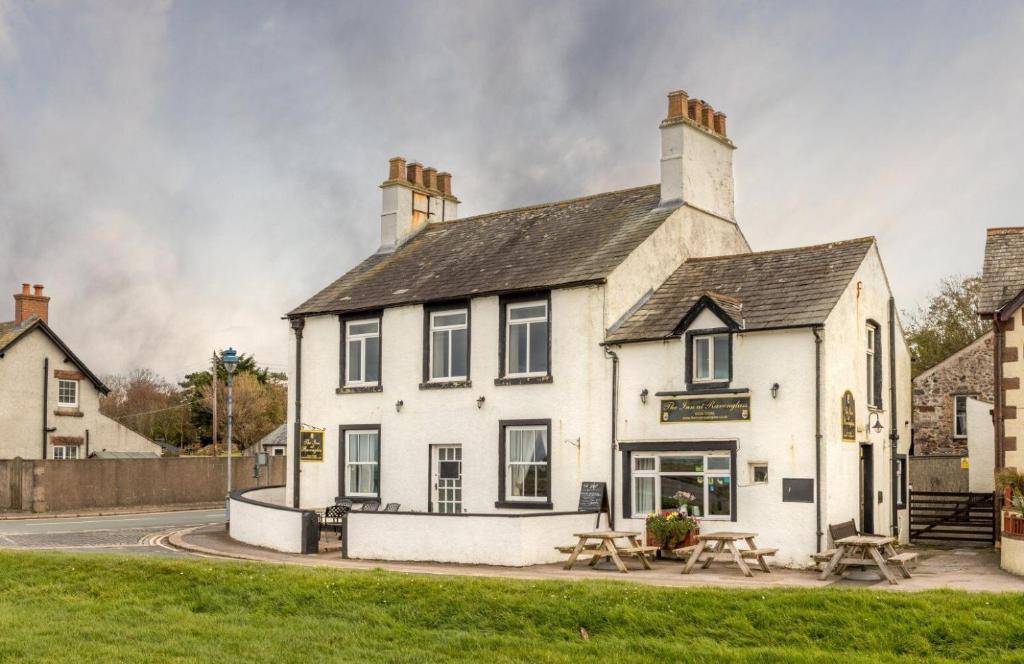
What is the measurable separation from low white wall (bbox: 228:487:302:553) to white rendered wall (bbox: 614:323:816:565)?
7.96 m

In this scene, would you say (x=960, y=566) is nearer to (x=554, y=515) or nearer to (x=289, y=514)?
(x=554, y=515)

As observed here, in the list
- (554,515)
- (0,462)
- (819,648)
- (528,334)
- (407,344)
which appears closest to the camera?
(819,648)

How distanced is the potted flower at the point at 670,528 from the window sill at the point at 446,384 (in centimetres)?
617

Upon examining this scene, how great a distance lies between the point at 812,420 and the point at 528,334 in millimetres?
7004

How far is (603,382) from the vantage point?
23516mm

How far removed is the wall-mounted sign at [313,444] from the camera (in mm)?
28078

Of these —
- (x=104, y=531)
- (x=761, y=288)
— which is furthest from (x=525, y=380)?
(x=104, y=531)

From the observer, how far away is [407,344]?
26984mm

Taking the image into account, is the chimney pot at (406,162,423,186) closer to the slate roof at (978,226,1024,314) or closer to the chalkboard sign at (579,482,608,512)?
the chalkboard sign at (579,482,608,512)

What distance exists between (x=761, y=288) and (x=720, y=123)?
22.9 feet

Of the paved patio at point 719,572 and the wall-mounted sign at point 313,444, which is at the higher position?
the wall-mounted sign at point 313,444

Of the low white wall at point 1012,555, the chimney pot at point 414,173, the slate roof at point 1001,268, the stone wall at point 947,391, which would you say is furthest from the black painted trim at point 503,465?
the stone wall at point 947,391

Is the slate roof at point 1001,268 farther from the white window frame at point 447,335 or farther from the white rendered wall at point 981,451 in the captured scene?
the white window frame at point 447,335

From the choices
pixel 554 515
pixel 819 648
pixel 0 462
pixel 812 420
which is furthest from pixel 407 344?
pixel 0 462
